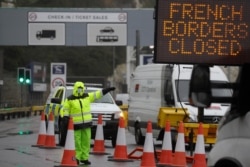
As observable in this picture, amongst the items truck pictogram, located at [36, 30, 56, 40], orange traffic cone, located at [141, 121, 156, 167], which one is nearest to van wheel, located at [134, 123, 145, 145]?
orange traffic cone, located at [141, 121, 156, 167]

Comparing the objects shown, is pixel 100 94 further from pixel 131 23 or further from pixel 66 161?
pixel 131 23

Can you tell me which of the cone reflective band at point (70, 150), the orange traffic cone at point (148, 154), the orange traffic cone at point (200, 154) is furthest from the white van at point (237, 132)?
the cone reflective band at point (70, 150)

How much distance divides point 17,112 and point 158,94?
26.7 metres

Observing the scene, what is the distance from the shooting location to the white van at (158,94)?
18750 millimetres

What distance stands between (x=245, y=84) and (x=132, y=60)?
277 feet

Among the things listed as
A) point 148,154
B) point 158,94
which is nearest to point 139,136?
point 158,94

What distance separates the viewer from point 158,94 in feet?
66.9

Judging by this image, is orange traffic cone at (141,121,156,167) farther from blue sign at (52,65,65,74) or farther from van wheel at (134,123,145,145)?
blue sign at (52,65,65,74)

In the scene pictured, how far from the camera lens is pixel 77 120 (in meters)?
14.2

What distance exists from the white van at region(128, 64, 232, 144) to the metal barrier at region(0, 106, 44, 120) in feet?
66.7

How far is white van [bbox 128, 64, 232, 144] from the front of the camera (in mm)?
18750

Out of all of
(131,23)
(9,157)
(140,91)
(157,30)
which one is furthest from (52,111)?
(131,23)

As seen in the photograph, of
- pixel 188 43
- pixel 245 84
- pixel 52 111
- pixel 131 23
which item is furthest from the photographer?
pixel 131 23

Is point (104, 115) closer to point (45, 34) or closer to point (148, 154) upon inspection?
point (148, 154)
